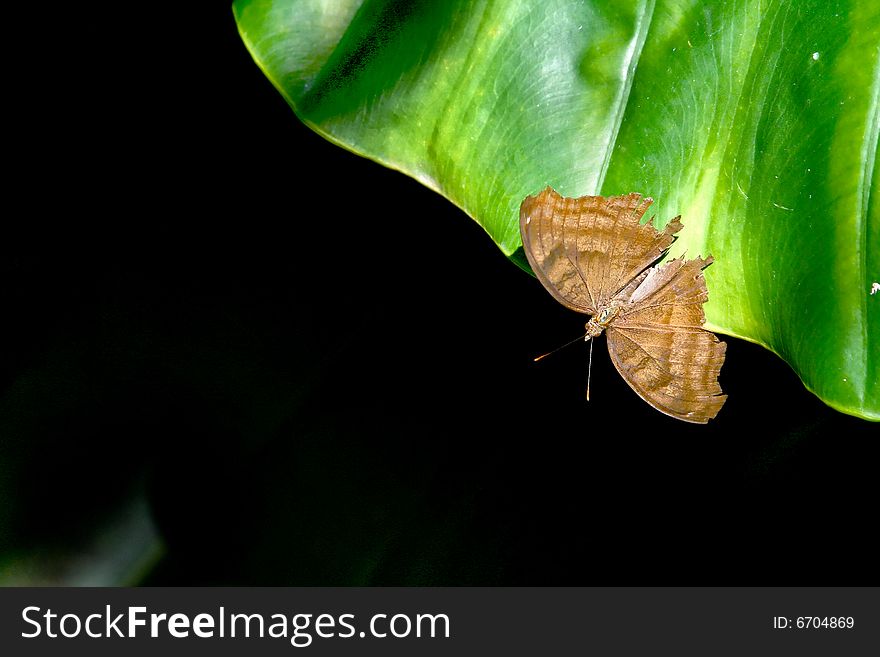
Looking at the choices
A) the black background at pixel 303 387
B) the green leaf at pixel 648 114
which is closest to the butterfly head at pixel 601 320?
the green leaf at pixel 648 114

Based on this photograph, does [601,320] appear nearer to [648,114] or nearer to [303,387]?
[648,114]

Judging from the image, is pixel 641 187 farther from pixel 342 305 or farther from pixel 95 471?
pixel 95 471

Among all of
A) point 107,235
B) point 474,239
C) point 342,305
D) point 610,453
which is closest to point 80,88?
point 107,235

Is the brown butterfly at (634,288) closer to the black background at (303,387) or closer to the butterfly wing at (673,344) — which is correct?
the butterfly wing at (673,344)

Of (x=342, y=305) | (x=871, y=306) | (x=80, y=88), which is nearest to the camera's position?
(x=871, y=306)

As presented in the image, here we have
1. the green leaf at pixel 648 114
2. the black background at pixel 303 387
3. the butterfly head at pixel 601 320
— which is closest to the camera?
the green leaf at pixel 648 114

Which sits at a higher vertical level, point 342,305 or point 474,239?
point 474,239

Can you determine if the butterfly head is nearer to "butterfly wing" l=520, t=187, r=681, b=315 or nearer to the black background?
"butterfly wing" l=520, t=187, r=681, b=315

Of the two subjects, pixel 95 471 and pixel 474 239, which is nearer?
pixel 474 239
